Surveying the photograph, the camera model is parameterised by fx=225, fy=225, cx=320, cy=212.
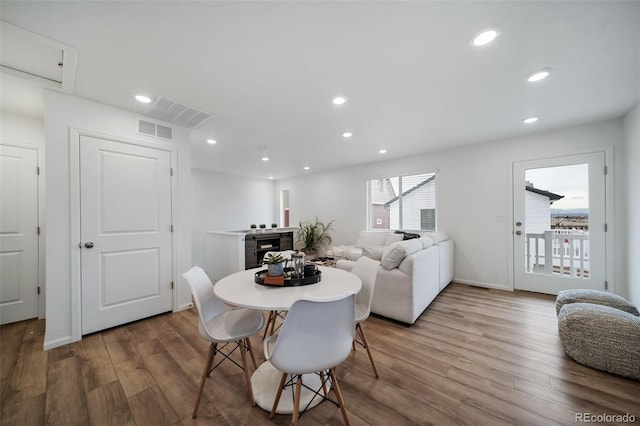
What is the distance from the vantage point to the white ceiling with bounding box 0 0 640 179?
1.37 meters

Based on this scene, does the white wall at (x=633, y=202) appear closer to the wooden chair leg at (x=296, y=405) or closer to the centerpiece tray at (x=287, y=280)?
the centerpiece tray at (x=287, y=280)

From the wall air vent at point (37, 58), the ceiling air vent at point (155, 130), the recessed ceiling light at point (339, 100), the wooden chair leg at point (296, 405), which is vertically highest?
Answer: the wall air vent at point (37, 58)

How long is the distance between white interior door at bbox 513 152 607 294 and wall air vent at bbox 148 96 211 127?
4741 millimetres

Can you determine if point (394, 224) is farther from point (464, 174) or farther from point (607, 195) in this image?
point (607, 195)

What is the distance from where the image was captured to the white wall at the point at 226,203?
5816 mm

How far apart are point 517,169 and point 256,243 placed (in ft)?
15.6

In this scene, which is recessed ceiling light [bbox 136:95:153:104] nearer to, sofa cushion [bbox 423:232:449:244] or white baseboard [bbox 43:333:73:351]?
white baseboard [bbox 43:333:73:351]

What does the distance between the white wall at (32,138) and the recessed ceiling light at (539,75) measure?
5.31 m

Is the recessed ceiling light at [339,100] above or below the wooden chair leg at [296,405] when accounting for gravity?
above

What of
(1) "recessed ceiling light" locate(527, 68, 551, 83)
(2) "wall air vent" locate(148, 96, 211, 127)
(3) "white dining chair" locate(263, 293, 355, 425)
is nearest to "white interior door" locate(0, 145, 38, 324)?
(2) "wall air vent" locate(148, 96, 211, 127)

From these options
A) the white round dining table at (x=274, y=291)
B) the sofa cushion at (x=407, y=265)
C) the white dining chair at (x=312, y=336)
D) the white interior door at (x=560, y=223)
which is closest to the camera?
the white dining chair at (x=312, y=336)

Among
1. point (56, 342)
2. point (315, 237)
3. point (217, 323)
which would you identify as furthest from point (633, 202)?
point (56, 342)

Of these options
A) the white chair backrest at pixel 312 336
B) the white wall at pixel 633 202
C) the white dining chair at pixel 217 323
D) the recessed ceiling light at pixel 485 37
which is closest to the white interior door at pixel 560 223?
the white wall at pixel 633 202

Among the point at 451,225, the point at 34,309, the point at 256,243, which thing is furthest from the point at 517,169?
the point at 34,309
